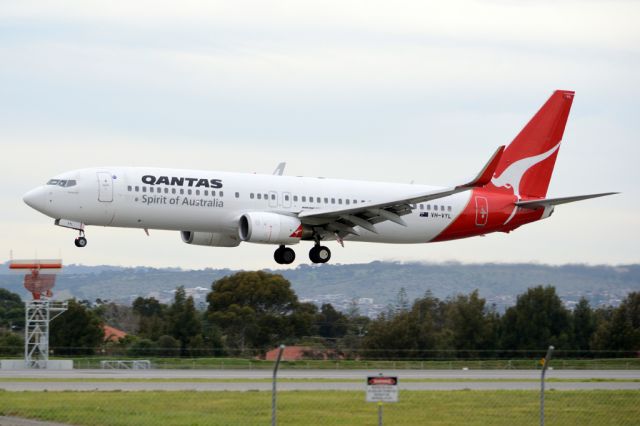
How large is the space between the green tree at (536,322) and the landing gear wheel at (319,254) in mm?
21603

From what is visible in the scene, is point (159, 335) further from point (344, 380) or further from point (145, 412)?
point (145, 412)

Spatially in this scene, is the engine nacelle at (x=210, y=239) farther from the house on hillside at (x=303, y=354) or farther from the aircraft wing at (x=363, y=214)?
the house on hillside at (x=303, y=354)

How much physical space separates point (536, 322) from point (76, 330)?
32.3 meters

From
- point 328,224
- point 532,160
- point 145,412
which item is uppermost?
point 532,160

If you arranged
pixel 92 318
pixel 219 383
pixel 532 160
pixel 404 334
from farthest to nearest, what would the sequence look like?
pixel 92 318 → pixel 404 334 → pixel 532 160 → pixel 219 383

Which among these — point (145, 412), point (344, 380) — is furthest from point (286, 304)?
point (145, 412)

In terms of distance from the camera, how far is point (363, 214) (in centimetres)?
5300

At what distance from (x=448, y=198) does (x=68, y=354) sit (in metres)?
31.1

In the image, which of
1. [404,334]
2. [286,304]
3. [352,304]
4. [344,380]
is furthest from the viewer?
[352,304]

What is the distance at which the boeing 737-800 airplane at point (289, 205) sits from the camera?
49.6 m

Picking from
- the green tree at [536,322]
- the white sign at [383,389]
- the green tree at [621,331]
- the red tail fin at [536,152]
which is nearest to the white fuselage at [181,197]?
the red tail fin at [536,152]

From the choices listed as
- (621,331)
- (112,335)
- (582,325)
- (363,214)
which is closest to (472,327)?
(582,325)

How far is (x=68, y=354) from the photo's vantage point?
7606cm

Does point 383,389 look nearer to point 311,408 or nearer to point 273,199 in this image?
point 311,408
